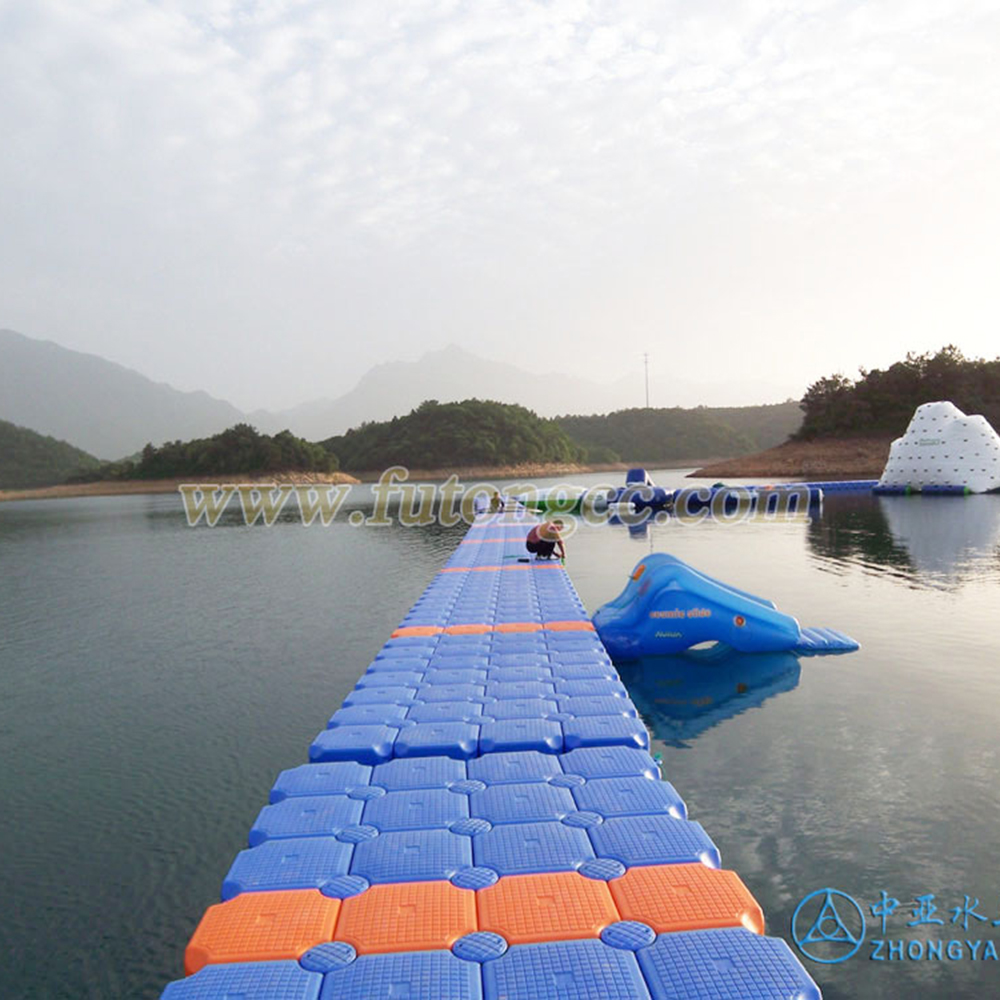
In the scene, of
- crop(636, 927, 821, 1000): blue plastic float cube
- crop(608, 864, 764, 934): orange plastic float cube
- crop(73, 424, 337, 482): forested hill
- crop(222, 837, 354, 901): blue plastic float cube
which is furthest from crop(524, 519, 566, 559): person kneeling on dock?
crop(73, 424, 337, 482): forested hill

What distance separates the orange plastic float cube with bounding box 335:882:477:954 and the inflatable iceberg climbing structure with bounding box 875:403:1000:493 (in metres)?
42.7

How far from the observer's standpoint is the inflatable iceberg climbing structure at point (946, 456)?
38.8 m

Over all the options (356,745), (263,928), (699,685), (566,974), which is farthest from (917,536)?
(263,928)

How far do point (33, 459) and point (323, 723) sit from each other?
5160 inches

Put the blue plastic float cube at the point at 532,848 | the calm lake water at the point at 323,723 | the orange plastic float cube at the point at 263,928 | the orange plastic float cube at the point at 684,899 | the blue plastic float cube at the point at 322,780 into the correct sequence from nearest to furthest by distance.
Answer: the orange plastic float cube at the point at 263,928 < the orange plastic float cube at the point at 684,899 < the blue plastic float cube at the point at 532,848 < the calm lake water at the point at 323,723 < the blue plastic float cube at the point at 322,780

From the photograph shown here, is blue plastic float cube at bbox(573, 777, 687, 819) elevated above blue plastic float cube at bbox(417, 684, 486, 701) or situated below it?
above

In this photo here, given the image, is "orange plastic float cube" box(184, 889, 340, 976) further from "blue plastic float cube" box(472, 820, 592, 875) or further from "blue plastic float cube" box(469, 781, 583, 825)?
"blue plastic float cube" box(469, 781, 583, 825)

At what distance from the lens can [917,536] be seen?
23.1 meters

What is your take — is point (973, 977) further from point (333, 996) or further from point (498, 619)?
point (498, 619)

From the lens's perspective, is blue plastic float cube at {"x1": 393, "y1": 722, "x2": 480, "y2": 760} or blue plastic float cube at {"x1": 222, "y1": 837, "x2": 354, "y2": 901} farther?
blue plastic float cube at {"x1": 393, "y1": 722, "x2": 480, "y2": 760}

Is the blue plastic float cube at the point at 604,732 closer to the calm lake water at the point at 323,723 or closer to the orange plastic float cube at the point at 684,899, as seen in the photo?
the calm lake water at the point at 323,723

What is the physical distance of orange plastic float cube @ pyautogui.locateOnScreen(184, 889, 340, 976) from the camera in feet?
11.5

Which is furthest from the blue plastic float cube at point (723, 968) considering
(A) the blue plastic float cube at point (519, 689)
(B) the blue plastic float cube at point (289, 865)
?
(A) the blue plastic float cube at point (519, 689)

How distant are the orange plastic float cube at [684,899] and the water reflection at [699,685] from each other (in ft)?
13.1
